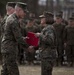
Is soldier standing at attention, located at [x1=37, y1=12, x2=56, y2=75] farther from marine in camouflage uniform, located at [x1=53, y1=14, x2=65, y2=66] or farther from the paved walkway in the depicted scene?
marine in camouflage uniform, located at [x1=53, y1=14, x2=65, y2=66]

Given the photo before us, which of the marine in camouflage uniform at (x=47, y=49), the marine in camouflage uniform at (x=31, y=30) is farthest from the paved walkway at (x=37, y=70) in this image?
the marine in camouflage uniform at (x=47, y=49)

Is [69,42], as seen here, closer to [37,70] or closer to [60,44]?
[60,44]

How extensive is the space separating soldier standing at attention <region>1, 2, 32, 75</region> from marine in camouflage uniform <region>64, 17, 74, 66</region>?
6.05 metres

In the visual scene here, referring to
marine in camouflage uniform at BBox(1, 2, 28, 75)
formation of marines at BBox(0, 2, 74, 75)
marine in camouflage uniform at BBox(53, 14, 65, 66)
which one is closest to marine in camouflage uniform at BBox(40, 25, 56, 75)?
formation of marines at BBox(0, 2, 74, 75)

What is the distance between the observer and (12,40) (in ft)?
31.7

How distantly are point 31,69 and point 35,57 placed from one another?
1.45 meters

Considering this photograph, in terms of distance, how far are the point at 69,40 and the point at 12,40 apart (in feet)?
20.8

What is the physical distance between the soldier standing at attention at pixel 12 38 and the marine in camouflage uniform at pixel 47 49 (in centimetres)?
61

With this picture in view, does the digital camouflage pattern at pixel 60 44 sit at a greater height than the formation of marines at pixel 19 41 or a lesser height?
lesser

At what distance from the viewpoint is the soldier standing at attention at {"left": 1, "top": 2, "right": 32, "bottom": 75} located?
950 cm

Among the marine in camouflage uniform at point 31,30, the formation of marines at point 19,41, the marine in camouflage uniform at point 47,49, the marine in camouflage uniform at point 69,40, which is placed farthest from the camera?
the marine in camouflage uniform at point 31,30

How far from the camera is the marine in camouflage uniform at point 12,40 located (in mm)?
9500

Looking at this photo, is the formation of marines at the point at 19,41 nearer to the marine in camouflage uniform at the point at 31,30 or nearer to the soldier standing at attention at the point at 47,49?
the soldier standing at attention at the point at 47,49

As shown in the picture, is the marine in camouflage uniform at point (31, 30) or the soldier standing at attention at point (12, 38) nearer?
the soldier standing at attention at point (12, 38)
